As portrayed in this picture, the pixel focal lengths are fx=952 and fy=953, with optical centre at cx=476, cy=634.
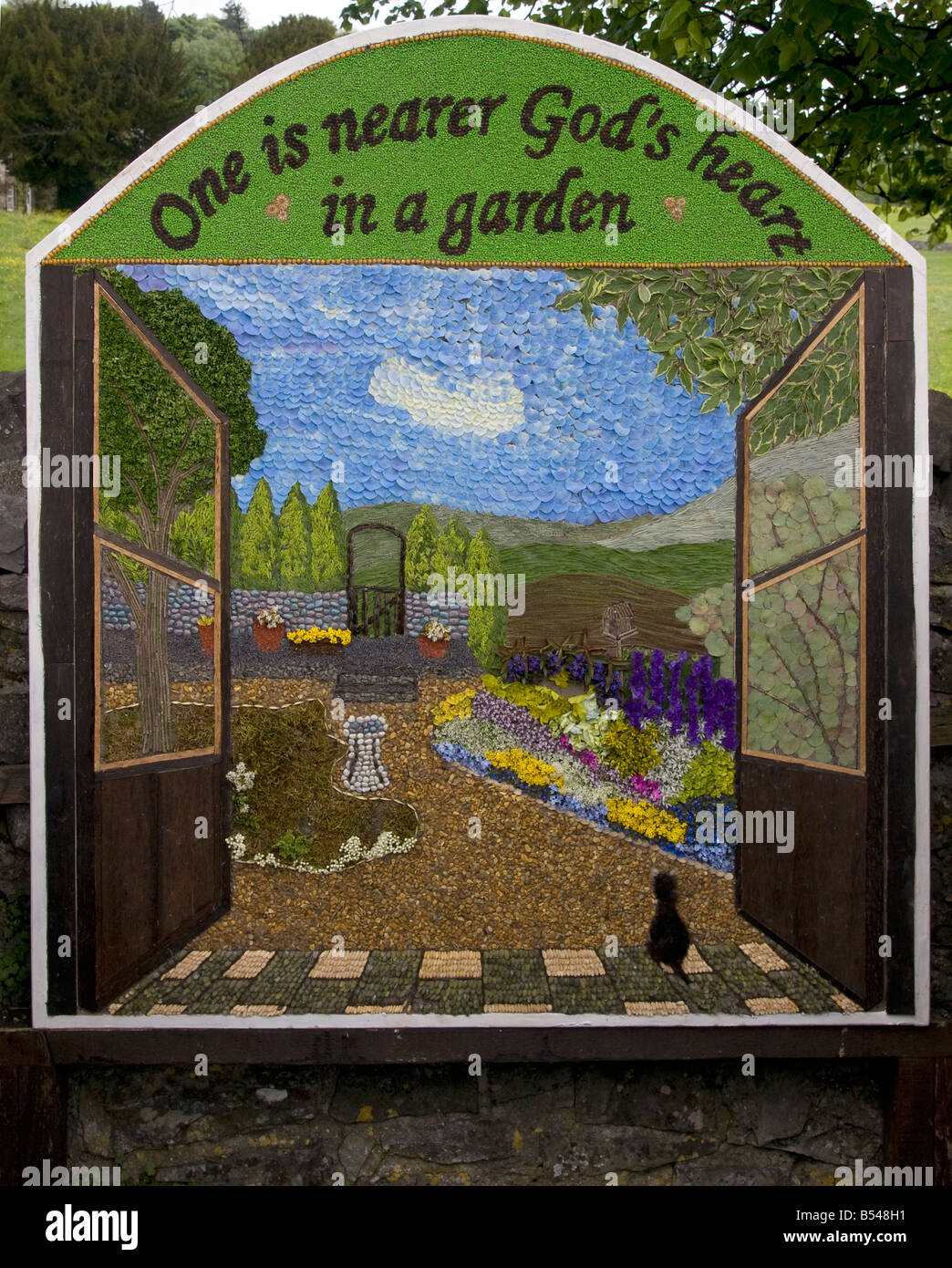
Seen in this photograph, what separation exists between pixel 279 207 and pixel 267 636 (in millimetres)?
1806

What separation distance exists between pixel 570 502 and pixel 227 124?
211 centimetres

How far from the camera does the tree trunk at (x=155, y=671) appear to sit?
4027mm

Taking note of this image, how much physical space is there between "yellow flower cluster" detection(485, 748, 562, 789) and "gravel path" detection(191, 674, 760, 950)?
0.09 metres

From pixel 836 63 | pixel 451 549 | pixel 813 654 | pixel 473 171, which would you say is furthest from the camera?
pixel 836 63

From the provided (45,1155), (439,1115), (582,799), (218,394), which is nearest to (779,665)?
(582,799)

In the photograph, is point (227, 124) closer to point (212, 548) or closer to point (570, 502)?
point (212, 548)

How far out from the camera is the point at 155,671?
406 centimetres

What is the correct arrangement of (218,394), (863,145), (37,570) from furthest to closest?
1. (863,145)
2. (218,394)
3. (37,570)

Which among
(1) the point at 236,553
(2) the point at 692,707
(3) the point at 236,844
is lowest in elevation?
(3) the point at 236,844

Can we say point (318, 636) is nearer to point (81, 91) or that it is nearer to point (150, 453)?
point (150, 453)

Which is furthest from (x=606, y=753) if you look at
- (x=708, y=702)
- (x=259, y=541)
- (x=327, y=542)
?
(x=259, y=541)

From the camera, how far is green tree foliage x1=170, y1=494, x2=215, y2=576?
13.6ft

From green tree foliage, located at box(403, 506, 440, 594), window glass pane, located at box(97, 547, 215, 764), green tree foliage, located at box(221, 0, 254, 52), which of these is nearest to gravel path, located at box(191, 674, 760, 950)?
window glass pane, located at box(97, 547, 215, 764)

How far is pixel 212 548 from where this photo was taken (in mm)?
4180
